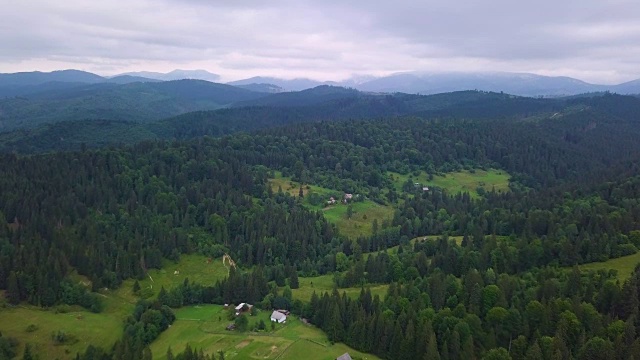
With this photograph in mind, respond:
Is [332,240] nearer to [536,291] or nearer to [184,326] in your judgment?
[184,326]

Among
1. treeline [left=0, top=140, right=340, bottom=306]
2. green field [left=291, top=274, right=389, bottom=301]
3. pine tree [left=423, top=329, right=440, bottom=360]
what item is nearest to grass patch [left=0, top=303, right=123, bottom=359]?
treeline [left=0, top=140, right=340, bottom=306]

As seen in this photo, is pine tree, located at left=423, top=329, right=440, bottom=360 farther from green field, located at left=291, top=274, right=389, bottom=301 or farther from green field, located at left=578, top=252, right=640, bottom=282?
green field, located at left=578, top=252, right=640, bottom=282

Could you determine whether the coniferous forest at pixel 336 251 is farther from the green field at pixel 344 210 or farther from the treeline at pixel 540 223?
the green field at pixel 344 210

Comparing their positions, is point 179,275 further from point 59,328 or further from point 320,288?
point 320,288

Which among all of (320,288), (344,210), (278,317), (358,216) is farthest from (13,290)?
(358,216)

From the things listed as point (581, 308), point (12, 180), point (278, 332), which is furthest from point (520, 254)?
point (12, 180)

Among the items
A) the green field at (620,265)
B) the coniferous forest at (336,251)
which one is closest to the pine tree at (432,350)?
the coniferous forest at (336,251)
